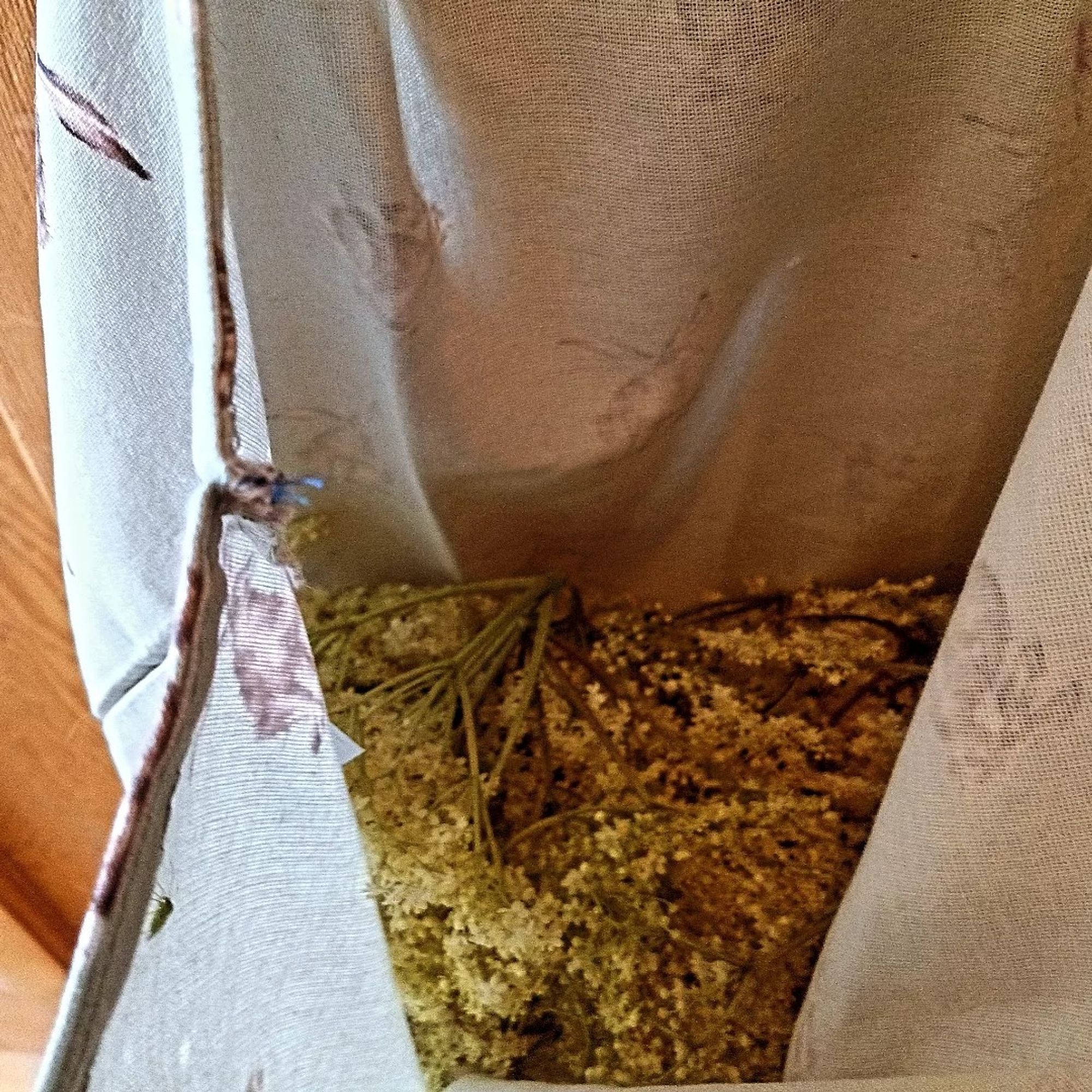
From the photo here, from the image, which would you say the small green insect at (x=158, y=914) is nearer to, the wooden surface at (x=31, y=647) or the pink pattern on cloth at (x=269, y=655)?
the pink pattern on cloth at (x=269, y=655)

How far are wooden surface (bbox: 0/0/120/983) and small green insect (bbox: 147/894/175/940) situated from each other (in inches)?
9.6

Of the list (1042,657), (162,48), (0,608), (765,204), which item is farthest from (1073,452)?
(0,608)

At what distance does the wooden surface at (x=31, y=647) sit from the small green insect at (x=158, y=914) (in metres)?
0.24

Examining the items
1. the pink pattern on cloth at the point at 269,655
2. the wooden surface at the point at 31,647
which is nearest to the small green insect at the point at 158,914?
the pink pattern on cloth at the point at 269,655

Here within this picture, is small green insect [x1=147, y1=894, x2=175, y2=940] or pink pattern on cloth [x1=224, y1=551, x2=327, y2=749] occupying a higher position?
pink pattern on cloth [x1=224, y1=551, x2=327, y2=749]

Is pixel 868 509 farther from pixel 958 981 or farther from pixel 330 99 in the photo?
pixel 330 99

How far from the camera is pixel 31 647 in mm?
470

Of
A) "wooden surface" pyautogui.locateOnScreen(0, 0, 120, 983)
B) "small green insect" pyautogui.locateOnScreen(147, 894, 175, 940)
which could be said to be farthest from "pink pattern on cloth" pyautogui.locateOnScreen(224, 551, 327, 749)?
"wooden surface" pyautogui.locateOnScreen(0, 0, 120, 983)

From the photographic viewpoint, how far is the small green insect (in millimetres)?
251

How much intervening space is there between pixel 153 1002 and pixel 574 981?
285mm

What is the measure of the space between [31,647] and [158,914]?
0.27 meters

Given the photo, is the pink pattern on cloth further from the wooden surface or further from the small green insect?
the wooden surface

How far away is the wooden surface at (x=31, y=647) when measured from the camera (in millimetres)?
350

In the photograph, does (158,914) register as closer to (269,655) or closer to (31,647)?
(269,655)
